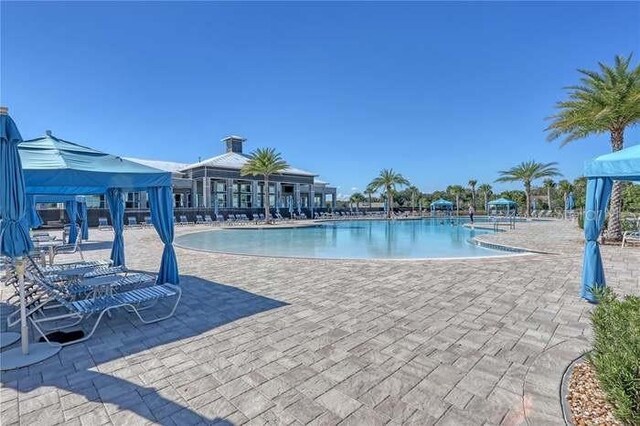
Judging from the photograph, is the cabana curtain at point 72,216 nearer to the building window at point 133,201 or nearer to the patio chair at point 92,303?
the patio chair at point 92,303

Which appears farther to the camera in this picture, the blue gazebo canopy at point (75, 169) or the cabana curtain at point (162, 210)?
the cabana curtain at point (162, 210)

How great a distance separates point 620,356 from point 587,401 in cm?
75

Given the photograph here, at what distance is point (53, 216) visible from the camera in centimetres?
2378

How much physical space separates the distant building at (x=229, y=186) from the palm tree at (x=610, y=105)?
92.7 ft

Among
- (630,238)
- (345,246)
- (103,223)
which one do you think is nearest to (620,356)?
(345,246)

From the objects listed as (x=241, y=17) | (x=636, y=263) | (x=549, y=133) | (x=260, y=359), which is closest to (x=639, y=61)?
(x=549, y=133)

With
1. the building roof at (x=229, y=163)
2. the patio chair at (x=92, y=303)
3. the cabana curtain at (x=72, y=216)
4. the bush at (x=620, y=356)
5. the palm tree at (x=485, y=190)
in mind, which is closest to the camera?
the bush at (x=620, y=356)

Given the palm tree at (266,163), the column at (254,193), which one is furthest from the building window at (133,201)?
the palm tree at (266,163)

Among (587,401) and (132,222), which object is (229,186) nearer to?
(132,222)

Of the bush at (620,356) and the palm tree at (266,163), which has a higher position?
the palm tree at (266,163)

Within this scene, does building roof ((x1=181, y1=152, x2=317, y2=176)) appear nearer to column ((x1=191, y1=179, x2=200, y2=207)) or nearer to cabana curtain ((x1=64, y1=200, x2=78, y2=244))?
column ((x1=191, y1=179, x2=200, y2=207))

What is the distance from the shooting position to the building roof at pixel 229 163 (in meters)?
33.4

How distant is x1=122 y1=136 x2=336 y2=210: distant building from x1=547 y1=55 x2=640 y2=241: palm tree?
2825 cm

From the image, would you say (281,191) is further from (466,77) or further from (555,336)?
(555,336)
